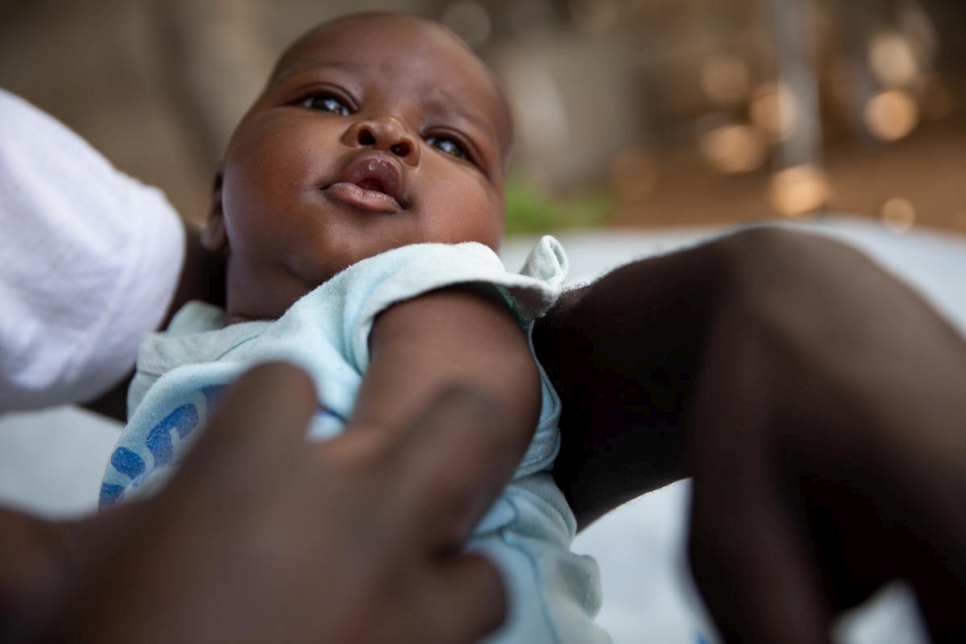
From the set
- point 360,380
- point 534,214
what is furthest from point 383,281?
point 534,214

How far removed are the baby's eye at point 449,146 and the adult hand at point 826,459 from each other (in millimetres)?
322

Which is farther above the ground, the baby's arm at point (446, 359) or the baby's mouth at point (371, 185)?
the baby's mouth at point (371, 185)

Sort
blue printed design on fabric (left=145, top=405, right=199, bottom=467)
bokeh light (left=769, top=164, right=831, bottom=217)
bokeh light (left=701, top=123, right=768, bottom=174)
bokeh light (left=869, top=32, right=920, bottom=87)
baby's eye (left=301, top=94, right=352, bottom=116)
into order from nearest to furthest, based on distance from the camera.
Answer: blue printed design on fabric (left=145, top=405, right=199, bottom=467)
baby's eye (left=301, top=94, right=352, bottom=116)
bokeh light (left=769, top=164, right=831, bottom=217)
bokeh light (left=869, top=32, right=920, bottom=87)
bokeh light (left=701, top=123, right=768, bottom=174)

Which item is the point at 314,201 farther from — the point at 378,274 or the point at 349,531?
the point at 349,531

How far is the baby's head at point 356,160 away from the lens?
514mm

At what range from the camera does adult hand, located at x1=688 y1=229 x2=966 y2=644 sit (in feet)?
0.93

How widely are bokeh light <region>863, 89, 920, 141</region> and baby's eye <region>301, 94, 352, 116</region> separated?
308 centimetres

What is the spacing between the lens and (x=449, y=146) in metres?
0.63

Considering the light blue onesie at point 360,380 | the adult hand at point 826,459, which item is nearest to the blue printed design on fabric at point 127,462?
the light blue onesie at point 360,380

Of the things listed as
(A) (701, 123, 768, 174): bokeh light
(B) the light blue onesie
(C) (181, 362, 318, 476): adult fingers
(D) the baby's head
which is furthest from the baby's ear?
(A) (701, 123, 768, 174): bokeh light

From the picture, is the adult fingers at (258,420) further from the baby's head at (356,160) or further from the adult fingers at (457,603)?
the baby's head at (356,160)

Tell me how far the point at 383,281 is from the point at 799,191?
7.59 ft

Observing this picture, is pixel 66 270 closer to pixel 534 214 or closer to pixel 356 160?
pixel 356 160

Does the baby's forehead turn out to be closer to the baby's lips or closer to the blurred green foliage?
the baby's lips
